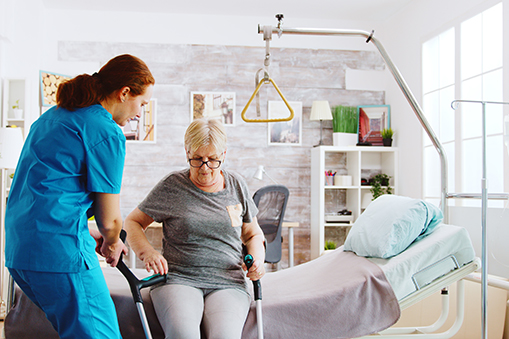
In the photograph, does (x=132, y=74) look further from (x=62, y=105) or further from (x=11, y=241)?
(x=11, y=241)

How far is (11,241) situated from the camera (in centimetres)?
123

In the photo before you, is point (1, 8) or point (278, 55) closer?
point (1, 8)

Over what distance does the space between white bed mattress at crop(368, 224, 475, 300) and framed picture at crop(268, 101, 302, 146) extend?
289cm

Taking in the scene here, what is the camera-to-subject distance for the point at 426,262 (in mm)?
1783

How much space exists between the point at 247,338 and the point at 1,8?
128 inches

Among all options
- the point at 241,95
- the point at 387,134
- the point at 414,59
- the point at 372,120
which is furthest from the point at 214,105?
the point at 414,59

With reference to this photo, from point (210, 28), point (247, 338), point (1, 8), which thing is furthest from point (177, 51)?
point (247, 338)

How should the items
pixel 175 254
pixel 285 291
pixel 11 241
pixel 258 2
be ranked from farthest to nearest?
pixel 258 2, pixel 285 291, pixel 175 254, pixel 11 241

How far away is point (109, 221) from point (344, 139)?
11.7 ft

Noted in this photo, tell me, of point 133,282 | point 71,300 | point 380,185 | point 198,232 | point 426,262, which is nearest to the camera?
point 71,300

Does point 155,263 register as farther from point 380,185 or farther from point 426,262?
point 380,185

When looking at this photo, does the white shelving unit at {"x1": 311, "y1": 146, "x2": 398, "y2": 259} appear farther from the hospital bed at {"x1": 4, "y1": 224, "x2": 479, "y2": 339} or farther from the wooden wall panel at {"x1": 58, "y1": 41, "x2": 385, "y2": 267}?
the hospital bed at {"x1": 4, "y1": 224, "x2": 479, "y2": 339}

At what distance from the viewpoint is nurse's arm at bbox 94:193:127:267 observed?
1.28 metres

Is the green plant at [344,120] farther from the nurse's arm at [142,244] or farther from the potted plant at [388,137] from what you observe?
the nurse's arm at [142,244]
